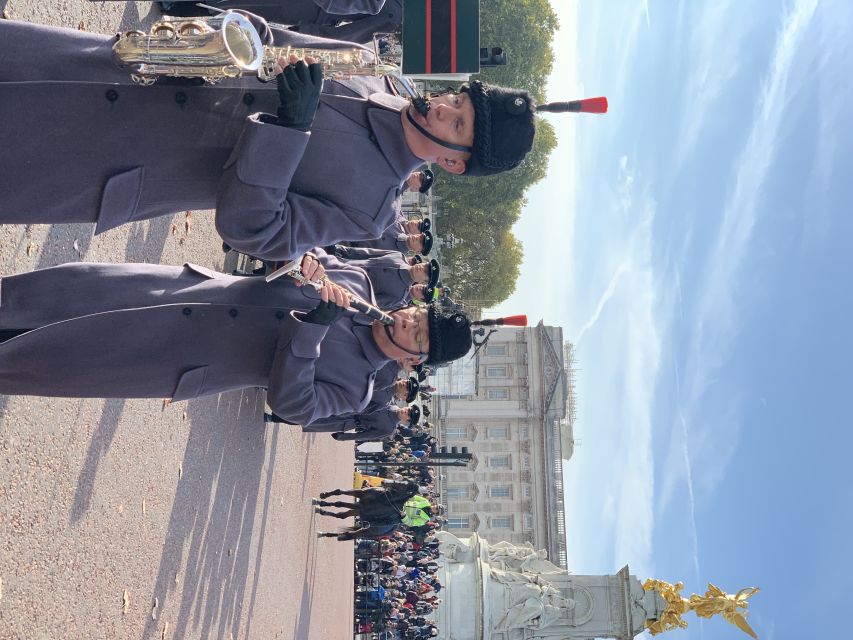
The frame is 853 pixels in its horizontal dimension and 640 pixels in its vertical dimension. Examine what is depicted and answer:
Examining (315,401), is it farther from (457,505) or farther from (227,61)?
(457,505)

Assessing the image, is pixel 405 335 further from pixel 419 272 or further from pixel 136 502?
pixel 419 272

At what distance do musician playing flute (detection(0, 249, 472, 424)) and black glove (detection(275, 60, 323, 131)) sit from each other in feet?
5.62

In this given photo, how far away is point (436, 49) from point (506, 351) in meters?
42.2

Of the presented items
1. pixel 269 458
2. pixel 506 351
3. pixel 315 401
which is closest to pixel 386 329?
pixel 315 401

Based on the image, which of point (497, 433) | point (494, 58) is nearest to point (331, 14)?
point (494, 58)

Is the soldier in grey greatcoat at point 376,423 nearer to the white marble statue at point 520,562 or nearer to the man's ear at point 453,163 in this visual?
the man's ear at point 453,163

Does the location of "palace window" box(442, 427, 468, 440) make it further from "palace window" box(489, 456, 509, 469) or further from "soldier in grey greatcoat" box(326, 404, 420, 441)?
"soldier in grey greatcoat" box(326, 404, 420, 441)

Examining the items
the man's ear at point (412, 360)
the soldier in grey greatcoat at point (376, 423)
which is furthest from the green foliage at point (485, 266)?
the man's ear at point (412, 360)

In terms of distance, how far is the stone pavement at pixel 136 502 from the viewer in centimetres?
511

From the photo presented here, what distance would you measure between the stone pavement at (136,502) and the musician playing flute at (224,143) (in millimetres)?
2055

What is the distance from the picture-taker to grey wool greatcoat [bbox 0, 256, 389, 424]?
15.1 feet

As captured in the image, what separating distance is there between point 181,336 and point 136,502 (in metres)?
2.67

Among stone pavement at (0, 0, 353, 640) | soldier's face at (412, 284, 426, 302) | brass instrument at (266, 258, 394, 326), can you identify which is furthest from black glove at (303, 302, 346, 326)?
soldier's face at (412, 284, 426, 302)

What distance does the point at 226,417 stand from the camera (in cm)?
995
